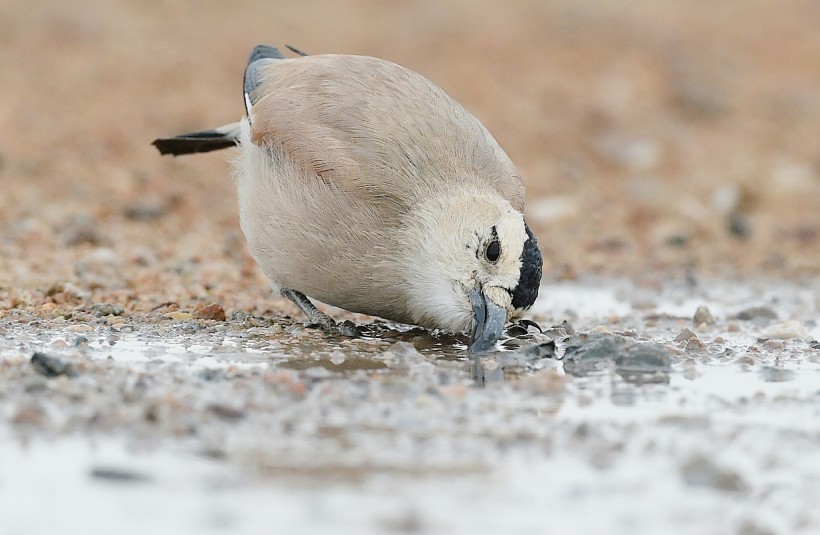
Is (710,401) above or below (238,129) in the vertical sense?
below

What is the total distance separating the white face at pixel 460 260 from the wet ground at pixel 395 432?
197mm

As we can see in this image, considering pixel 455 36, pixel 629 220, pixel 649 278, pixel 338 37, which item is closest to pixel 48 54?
pixel 338 37

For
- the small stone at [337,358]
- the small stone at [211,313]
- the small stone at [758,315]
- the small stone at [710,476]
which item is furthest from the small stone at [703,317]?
the small stone at [710,476]

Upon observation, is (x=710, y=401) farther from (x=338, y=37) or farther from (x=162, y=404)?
(x=338, y=37)

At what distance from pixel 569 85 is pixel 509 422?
9.70m

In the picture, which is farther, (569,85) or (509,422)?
(569,85)

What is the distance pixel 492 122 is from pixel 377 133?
664 centimetres

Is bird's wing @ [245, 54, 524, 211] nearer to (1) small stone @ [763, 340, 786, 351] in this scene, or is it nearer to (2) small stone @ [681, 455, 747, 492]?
(1) small stone @ [763, 340, 786, 351]

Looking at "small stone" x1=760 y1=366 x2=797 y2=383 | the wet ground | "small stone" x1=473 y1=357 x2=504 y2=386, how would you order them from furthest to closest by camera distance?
"small stone" x1=760 y1=366 x2=797 y2=383
"small stone" x1=473 y1=357 x2=504 y2=386
the wet ground

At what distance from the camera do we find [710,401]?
4.42 m

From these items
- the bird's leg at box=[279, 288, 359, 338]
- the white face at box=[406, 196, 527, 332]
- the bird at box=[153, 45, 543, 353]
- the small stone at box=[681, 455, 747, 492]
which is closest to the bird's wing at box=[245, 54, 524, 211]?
the bird at box=[153, 45, 543, 353]

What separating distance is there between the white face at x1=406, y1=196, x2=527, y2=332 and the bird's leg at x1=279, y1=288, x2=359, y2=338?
454 mm

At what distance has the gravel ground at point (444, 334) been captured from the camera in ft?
10.7

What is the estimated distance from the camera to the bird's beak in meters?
5.32
